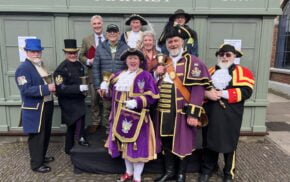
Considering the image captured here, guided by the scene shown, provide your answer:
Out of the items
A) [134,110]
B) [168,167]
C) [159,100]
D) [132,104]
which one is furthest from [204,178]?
[132,104]

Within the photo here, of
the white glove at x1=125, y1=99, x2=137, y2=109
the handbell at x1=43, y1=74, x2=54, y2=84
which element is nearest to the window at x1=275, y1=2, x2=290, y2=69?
the white glove at x1=125, y1=99, x2=137, y2=109

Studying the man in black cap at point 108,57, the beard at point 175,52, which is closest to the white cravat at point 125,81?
the beard at point 175,52

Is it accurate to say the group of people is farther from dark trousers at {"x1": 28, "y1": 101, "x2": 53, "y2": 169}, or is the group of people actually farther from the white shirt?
the white shirt

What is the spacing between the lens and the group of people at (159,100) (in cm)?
323

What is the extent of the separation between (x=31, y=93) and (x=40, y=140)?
0.70 meters

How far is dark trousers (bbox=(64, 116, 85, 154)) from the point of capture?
13.2 ft

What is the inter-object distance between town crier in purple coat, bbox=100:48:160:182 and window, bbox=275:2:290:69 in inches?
346

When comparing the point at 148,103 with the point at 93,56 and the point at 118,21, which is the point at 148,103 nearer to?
the point at 93,56

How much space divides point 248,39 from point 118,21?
231 centimetres

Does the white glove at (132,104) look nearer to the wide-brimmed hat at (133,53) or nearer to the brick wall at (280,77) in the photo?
the wide-brimmed hat at (133,53)

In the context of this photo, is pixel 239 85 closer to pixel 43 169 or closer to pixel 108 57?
pixel 108 57

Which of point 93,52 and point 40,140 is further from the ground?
point 93,52

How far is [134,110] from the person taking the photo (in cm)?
323

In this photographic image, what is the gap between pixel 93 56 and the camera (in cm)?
430
